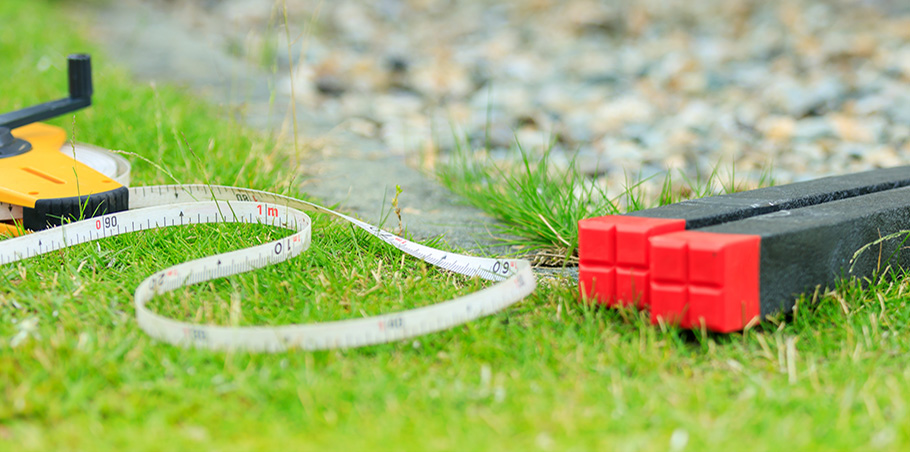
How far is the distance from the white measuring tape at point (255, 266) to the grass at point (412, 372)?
4 cm

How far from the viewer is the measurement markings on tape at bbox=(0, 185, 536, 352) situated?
1.80 metres

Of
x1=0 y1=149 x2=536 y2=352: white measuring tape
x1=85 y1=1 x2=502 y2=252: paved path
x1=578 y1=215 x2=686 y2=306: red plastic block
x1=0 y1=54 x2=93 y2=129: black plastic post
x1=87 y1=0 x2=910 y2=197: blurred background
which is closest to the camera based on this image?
x1=0 y1=149 x2=536 y2=352: white measuring tape

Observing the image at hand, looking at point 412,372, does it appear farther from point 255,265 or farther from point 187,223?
point 187,223

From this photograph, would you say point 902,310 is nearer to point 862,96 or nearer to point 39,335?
point 39,335

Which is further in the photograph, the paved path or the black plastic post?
the paved path

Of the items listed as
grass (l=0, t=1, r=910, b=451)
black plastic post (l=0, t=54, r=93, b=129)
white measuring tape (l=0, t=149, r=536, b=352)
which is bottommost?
grass (l=0, t=1, r=910, b=451)

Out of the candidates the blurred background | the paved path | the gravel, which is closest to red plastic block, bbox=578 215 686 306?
the paved path

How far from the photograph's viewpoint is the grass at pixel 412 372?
58.9 inches

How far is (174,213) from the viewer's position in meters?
2.54

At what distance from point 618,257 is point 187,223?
1.39 m

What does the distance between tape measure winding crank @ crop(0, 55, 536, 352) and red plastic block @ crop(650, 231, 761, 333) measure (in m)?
0.40

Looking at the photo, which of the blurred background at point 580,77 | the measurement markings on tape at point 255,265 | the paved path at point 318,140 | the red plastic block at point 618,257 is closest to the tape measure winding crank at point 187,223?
the measurement markings on tape at point 255,265

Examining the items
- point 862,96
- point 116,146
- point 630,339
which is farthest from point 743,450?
point 862,96

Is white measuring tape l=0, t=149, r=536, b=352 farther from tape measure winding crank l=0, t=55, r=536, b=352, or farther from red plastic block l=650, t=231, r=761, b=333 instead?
red plastic block l=650, t=231, r=761, b=333
